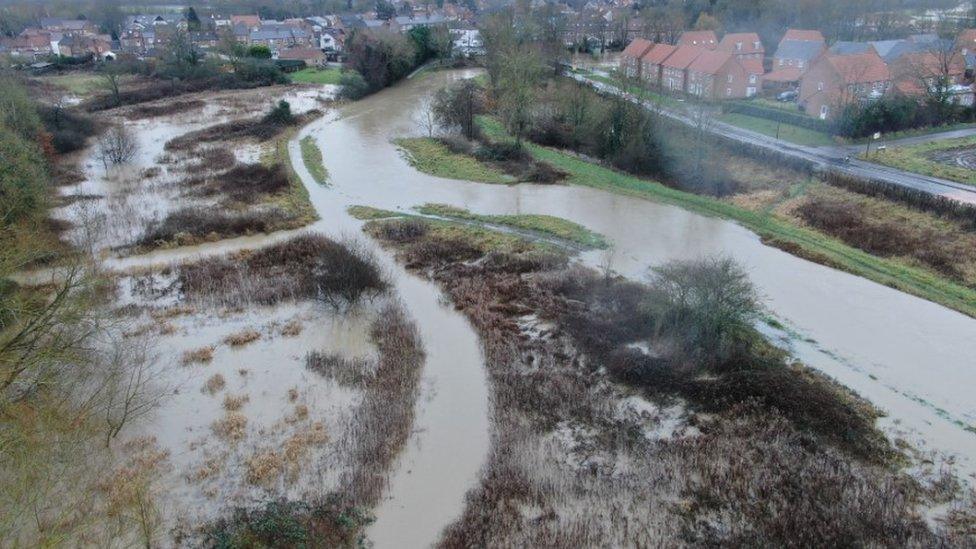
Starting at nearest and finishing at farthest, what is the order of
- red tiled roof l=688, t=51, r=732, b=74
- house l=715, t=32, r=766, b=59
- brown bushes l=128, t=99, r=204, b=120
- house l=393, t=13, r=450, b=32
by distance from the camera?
red tiled roof l=688, t=51, r=732, b=74
brown bushes l=128, t=99, r=204, b=120
house l=715, t=32, r=766, b=59
house l=393, t=13, r=450, b=32

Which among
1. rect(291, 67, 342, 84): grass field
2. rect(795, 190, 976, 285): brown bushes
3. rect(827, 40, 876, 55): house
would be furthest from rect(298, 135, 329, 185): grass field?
rect(827, 40, 876, 55): house

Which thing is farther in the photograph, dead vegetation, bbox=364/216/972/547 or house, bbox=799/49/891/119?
house, bbox=799/49/891/119

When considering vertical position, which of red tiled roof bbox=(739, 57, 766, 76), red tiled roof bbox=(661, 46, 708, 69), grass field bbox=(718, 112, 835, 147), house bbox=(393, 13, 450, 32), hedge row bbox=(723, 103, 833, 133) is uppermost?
house bbox=(393, 13, 450, 32)

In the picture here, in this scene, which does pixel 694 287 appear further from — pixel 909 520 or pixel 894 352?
pixel 909 520

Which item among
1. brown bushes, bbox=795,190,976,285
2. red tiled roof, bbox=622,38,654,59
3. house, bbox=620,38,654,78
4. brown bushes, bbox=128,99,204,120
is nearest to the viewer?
brown bushes, bbox=795,190,976,285

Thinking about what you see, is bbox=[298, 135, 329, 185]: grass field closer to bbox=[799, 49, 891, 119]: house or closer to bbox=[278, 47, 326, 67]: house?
bbox=[799, 49, 891, 119]: house

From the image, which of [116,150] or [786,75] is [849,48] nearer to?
[786,75]

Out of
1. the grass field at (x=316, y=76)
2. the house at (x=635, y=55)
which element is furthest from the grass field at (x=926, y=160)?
the grass field at (x=316, y=76)
